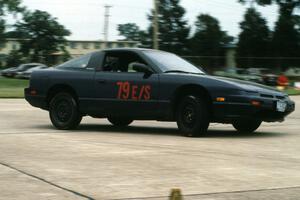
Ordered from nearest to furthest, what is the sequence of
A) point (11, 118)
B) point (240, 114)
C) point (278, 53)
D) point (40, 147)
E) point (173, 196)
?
point (173, 196)
point (40, 147)
point (240, 114)
point (11, 118)
point (278, 53)

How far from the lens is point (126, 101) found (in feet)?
34.2

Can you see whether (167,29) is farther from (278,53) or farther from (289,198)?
(289,198)

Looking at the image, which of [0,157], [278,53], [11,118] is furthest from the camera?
[278,53]

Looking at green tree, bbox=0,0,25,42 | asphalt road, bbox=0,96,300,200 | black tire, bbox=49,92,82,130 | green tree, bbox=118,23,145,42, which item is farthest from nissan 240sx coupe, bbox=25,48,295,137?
green tree, bbox=118,23,145,42

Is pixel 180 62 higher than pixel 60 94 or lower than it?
higher

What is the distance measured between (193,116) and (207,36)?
3099 inches

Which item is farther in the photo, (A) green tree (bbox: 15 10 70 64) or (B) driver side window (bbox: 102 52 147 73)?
(A) green tree (bbox: 15 10 70 64)

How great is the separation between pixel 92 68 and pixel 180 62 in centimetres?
153

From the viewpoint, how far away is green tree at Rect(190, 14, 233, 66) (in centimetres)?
8375

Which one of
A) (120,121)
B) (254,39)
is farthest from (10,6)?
(120,121)

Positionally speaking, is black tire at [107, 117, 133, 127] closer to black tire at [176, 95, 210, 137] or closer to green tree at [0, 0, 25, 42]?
black tire at [176, 95, 210, 137]

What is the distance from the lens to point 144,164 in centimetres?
708

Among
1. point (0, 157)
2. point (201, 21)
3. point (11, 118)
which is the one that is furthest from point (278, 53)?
point (0, 157)

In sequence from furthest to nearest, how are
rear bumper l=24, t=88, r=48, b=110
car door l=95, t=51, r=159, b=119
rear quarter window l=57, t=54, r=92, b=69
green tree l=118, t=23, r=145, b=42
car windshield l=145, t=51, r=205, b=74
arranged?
green tree l=118, t=23, r=145, b=42 < rear bumper l=24, t=88, r=48, b=110 < rear quarter window l=57, t=54, r=92, b=69 < car windshield l=145, t=51, r=205, b=74 < car door l=95, t=51, r=159, b=119
